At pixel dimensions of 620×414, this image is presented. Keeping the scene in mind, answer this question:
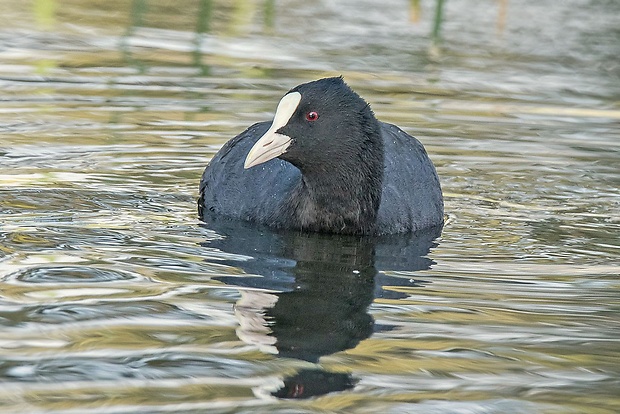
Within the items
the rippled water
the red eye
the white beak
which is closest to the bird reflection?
the rippled water

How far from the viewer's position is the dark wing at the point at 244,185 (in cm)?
613

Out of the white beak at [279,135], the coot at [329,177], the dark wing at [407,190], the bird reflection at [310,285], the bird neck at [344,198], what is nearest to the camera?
the bird reflection at [310,285]

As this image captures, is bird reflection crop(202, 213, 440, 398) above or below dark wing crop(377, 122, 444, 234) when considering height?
below

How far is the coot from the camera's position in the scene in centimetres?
573

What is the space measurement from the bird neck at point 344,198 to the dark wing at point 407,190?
0.10 m

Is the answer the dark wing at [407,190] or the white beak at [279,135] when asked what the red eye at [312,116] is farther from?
the dark wing at [407,190]

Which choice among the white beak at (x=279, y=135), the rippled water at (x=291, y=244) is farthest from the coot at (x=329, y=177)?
the rippled water at (x=291, y=244)

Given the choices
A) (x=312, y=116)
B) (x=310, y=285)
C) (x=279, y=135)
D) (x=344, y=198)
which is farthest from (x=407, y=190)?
(x=310, y=285)

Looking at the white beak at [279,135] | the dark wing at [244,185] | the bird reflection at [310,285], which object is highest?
the white beak at [279,135]

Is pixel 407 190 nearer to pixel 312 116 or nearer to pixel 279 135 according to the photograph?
pixel 312 116

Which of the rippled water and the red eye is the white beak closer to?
the red eye

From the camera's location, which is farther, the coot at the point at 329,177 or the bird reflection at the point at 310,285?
the coot at the point at 329,177

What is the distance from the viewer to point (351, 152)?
5.91 meters

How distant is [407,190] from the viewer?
6203mm
